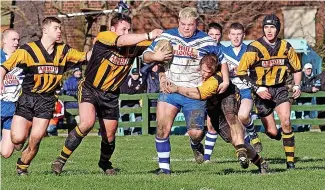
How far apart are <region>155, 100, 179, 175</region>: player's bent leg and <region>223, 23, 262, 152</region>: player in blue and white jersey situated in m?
3.19

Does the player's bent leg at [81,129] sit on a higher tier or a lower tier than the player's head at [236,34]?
lower

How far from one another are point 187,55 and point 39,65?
2.10 metres

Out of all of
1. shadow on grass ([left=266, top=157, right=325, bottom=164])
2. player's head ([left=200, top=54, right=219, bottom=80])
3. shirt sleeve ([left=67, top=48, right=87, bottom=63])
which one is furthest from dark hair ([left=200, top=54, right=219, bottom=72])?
shadow on grass ([left=266, top=157, right=325, bottom=164])

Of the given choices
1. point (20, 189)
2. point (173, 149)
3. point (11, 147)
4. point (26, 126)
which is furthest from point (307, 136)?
point (20, 189)

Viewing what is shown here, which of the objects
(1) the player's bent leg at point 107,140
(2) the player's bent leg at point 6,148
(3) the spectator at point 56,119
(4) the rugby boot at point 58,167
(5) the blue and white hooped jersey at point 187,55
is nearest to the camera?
(5) the blue and white hooped jersey at point 187,55

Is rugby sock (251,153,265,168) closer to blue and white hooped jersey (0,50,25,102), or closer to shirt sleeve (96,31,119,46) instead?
shirt sleeve (96,31,119,46)

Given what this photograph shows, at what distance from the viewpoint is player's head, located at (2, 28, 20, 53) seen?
15.1m

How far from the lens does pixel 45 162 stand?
52.4 feet

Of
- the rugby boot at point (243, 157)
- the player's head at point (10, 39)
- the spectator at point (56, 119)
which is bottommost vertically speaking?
the spectator at point (56, 119)

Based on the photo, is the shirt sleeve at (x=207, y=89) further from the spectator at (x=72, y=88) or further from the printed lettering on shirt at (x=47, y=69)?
the spectator at (x=72, y=88)

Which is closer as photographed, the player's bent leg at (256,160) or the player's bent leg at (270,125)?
the player's bent leg at (256,160)

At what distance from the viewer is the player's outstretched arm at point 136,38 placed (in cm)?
1188

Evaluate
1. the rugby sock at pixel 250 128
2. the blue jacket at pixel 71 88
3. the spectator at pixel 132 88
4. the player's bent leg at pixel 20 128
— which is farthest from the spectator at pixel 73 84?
the player's bent leg at pixel 20 128

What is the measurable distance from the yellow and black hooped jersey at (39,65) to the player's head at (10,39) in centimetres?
255
